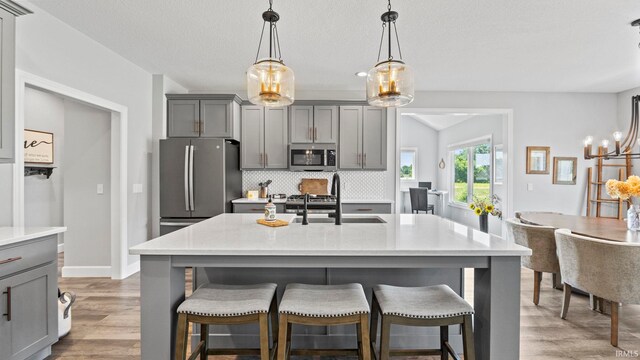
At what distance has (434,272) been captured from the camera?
2160 millimetres

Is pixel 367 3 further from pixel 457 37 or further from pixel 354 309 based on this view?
pixel 354 309

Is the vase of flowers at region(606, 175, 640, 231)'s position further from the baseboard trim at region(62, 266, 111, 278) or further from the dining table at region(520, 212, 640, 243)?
the baseboard trim at region(62, 266, 111, 278)

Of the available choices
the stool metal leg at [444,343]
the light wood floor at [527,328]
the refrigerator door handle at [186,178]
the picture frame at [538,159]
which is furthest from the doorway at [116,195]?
the picture frame at [538,159]

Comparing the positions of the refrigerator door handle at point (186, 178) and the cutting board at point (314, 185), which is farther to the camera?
the cutting board at point (314, 185)

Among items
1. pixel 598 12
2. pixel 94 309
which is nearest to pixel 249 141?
pixel 94 309

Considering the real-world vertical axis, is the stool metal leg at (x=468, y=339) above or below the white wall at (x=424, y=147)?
below

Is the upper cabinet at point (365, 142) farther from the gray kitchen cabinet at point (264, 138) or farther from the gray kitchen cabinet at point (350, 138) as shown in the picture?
the gray kitchen cabinet at point (264, 138)

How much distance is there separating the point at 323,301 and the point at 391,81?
1.39 meters

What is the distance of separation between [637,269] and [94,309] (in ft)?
14.5

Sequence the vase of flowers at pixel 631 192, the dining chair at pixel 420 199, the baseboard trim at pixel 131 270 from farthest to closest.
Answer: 1. the dining chair at pixel 420 199
2. the baseboard trim at pixel 131 270
3. the vase of flowers at pixel 631 192

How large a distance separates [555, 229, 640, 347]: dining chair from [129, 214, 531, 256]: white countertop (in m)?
1.06

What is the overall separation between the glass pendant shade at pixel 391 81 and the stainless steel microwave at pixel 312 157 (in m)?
2.72

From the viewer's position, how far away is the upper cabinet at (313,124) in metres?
4.92

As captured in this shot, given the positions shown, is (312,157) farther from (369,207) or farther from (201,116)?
(201,116)
